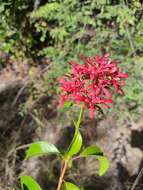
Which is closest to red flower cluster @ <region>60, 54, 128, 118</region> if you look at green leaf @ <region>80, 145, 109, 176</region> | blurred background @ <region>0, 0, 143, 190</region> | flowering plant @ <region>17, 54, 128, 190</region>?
Result: flowering plant @ <region>17, 54, 128, 190</region>

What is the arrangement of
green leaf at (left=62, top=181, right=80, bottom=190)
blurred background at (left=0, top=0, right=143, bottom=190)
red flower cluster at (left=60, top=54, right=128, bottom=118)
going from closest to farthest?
red flower cluster at (left=60, top=54, right=128, bottom=118), green leaf at (left=62, top=181, right=80, bottom=190), blurred background at (left=0, top=0, right=143, bottom=190)

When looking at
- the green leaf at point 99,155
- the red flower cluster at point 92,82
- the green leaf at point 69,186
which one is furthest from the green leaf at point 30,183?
the red flower cluster at point 92,82

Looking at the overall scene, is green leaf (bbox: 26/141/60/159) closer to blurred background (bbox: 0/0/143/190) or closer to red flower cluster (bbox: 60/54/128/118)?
red flower cluster (bbox: 60/54/128/118)

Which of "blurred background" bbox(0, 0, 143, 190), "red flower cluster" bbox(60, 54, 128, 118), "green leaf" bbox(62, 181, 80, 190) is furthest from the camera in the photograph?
"blurred background" bbox(0, 0, 143, 190)

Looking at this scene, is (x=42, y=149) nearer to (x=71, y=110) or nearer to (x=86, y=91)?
(x=86, y=91)

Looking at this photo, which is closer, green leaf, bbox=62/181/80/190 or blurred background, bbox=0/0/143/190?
green leaf, bbox=62/181/80/190

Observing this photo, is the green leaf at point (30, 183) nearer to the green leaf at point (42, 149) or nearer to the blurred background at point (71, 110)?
the green leaf at point (42, 149)

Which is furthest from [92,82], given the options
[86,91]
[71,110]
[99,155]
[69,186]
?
[71,110]
